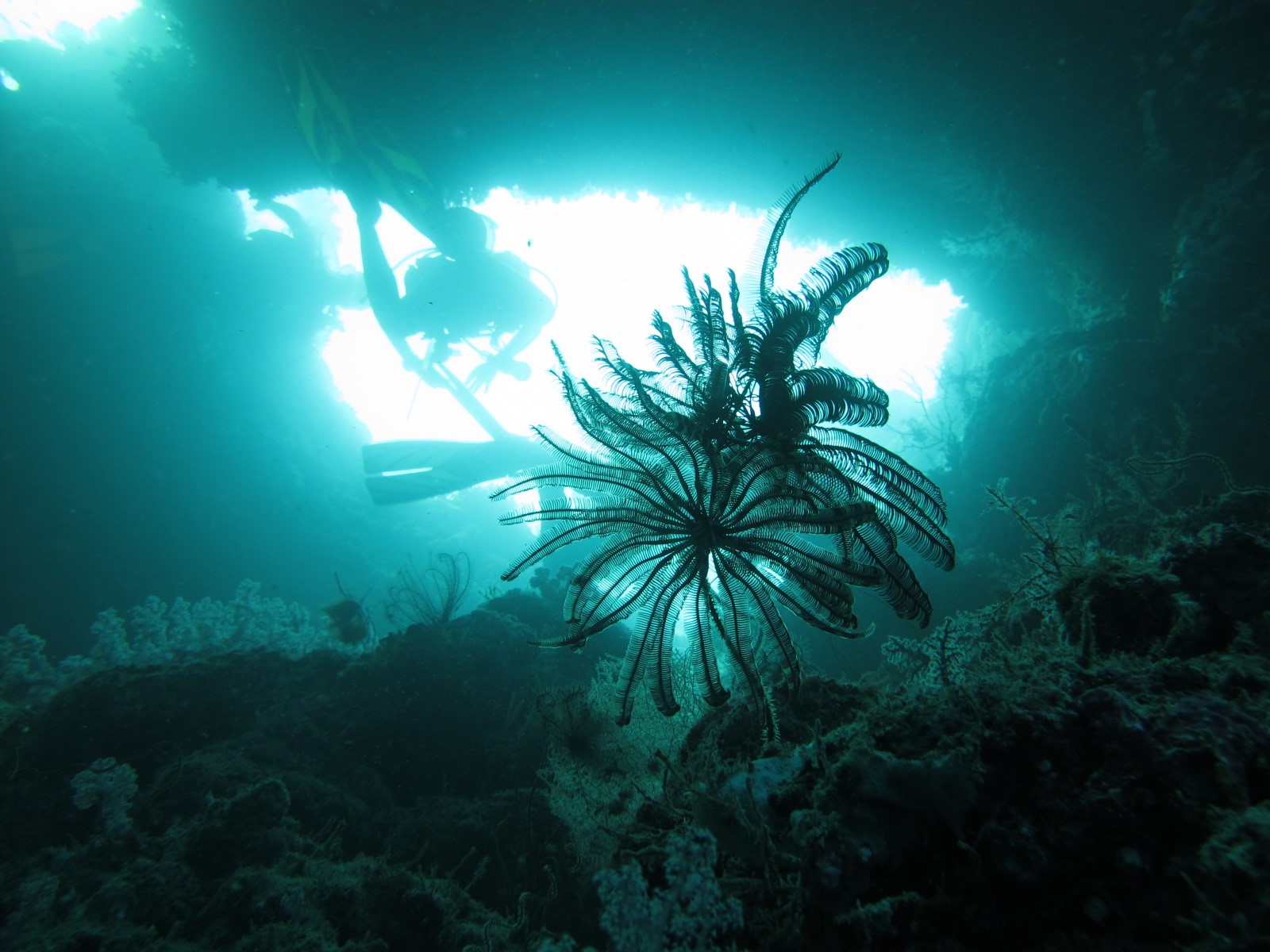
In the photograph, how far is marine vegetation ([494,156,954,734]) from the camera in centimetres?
336

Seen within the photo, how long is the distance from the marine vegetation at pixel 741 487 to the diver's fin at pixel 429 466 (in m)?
13.0

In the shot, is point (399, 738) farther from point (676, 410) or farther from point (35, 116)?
point (35, 116)

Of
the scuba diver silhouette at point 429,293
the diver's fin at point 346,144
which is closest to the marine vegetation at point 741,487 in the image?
the scuba diver silhouette at point 429,293

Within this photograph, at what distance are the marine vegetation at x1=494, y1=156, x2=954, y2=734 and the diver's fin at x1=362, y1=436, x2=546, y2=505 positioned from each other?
1303 cm

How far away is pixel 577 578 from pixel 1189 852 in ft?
10.7

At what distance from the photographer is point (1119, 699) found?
1.85 metres

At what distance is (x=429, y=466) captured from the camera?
16.3 metres

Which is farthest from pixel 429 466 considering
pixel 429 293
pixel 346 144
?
pixel 346 144

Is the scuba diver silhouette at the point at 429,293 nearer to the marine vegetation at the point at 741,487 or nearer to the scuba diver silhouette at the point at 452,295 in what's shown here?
the scuba diver silhouette at the point at 452,295

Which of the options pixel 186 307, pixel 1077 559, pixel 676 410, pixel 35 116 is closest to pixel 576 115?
pixel 676 410

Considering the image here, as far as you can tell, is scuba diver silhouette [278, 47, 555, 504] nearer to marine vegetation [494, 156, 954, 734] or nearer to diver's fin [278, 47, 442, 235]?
diver's fin [278, 47, 442, 235]

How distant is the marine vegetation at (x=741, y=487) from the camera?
336 centimetres

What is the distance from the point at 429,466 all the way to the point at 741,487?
15.3 metres

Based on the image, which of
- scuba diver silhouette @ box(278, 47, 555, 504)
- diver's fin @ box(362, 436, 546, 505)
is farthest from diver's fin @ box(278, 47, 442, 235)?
diver's fin @ box(362, 436, 546, 505)
